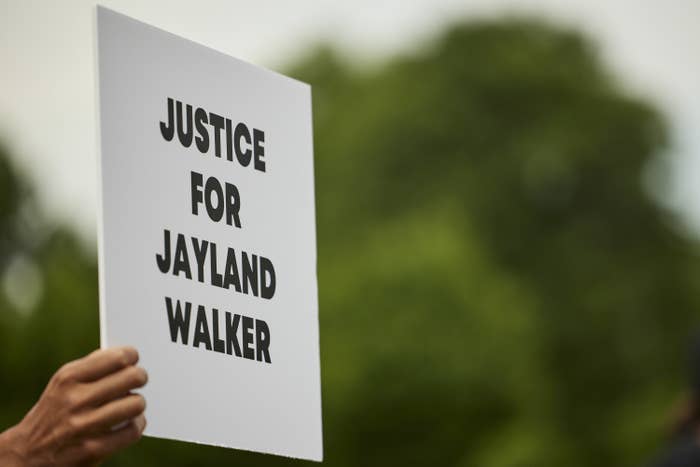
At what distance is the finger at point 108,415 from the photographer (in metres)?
4.11

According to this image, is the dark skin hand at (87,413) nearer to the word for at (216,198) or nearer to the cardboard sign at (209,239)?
the cardboard sign at (209,239)

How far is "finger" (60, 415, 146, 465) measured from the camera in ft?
13.6

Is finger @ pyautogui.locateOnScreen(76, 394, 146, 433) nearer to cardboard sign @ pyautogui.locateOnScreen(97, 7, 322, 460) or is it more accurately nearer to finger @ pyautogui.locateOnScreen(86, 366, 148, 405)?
finger @ pyautogui.locateOnScreen(86, 366, 148, 405)

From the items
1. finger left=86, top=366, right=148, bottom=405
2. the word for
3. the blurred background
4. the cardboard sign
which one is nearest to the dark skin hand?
finger left=86, top=366, right=148, bottom=405

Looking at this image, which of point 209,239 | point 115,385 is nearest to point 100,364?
point 115,385

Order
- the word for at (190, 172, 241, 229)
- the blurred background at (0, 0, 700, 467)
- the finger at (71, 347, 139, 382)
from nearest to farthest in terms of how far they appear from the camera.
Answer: the finger at (71, 347, 139, 382) < the word for at (190, 172, 241, 229) < the blurred background at (0, 0, 700, 467)

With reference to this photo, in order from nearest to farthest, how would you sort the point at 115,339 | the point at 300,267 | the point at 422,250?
1. the point at 115,339
2. the point at 300,267
3. the point at 422,250

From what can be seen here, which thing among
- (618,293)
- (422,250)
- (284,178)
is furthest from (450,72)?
(284,178)

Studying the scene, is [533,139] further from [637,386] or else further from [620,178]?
[637,386]

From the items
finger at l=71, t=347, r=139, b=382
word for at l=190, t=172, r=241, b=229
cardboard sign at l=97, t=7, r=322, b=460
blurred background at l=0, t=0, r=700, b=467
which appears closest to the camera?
finger at l=71, t=347, r=139, b=382

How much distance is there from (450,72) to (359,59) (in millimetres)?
4352

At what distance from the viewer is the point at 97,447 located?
4.14 metres

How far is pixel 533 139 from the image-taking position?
167 feet

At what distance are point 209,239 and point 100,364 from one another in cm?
77
